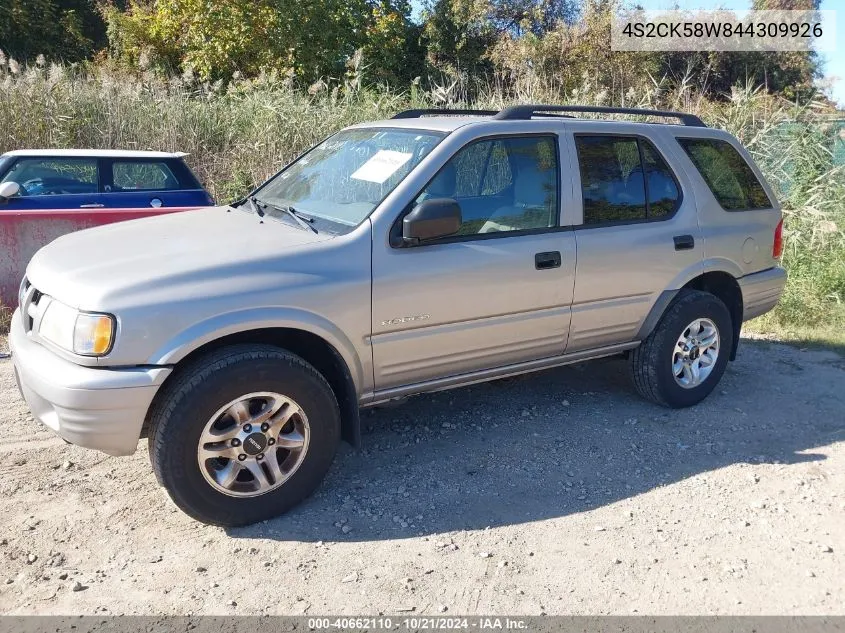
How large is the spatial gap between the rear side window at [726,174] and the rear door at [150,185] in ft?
16.9

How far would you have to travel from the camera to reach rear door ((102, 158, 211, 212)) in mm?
7711

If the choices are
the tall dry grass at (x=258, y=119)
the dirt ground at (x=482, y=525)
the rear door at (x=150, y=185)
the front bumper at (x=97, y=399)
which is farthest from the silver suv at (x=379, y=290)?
the tall dry grass at (x=258, y=119)

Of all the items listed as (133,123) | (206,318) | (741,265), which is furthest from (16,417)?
(133,123)

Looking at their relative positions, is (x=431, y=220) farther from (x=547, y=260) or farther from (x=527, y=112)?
(x=527, y=112)

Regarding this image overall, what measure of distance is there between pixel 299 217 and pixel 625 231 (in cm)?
195

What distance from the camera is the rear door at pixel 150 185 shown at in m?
7.71

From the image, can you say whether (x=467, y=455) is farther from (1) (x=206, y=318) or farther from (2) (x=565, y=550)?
(1) (x=206, y=318)

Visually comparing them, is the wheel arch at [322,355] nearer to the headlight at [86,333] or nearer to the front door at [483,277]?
the front door at [483,277]

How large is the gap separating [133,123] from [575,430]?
9.23 m

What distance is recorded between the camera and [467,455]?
4223 millimetres

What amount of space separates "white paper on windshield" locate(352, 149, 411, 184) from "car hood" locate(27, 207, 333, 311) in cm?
49

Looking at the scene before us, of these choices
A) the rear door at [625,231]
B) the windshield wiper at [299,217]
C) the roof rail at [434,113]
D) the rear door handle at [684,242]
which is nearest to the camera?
the windshield wiper at [299,217]

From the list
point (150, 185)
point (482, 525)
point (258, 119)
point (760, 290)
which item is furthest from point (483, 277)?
point (258, 119)

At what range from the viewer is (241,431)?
334 centimetres
